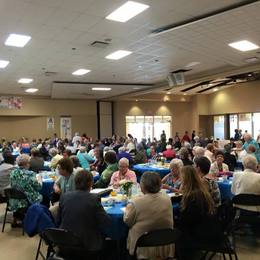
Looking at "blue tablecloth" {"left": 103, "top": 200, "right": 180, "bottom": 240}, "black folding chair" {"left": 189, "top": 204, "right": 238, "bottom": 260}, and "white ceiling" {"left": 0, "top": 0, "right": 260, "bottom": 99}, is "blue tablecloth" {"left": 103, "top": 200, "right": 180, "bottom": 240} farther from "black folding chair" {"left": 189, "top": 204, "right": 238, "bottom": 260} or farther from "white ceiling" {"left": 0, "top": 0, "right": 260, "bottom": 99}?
"white ceiling" {"left": 0, "top": 0, "right": 260, "bottom": 99}

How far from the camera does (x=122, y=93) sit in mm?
18703

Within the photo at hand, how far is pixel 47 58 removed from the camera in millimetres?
9625

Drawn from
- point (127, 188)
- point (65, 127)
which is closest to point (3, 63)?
point (127, 188)

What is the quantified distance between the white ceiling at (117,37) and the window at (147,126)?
29.4ft

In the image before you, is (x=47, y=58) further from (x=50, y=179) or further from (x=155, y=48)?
(x=50, y=179)

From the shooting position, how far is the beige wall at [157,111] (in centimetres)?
2145

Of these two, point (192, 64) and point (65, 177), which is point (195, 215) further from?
point (192, 64)

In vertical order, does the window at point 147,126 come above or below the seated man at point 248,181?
above

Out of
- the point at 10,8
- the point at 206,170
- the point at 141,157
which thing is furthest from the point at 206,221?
the point at 141,157

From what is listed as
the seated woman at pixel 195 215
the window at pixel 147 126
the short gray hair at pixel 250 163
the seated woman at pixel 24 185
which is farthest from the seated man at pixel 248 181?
the window at pixel 147 126

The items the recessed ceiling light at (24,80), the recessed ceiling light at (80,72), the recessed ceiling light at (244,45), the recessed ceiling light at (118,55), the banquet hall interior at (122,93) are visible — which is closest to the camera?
the banquet hall interior at (122,93)

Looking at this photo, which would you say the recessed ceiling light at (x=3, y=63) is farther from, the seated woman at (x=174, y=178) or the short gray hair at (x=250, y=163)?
the short gray hair at (x=250, y=163)

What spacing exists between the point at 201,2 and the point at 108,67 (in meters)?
5.92

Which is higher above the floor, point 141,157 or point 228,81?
point 228,81
